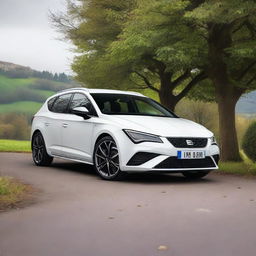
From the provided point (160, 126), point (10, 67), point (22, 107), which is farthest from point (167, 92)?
point (10, 67)

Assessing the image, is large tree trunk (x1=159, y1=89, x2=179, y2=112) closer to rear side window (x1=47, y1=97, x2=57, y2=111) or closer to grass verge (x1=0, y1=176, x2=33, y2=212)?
rear side window (x1=47, y1=97, x2=57, y2=111)

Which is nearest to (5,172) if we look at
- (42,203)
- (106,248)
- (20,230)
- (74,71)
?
(42,203)

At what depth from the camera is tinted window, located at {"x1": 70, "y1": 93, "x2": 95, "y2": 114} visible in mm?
10825

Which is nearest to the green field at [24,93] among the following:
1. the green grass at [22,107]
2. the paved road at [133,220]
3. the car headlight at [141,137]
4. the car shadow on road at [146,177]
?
the green grass at [22,107]

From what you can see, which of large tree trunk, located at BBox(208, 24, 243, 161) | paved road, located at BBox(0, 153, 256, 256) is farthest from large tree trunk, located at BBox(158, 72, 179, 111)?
paved road, located at BBox(0, 153, 256, 256)

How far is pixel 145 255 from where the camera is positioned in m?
4.54

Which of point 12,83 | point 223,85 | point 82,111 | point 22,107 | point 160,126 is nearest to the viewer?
point 160,126

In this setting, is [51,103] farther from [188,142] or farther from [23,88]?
[23,88]

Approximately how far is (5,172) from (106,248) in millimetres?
7112

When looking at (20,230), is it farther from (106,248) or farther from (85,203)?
(85,203)

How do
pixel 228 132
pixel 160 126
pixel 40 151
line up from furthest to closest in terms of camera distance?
pixel 228 132 → pixel 40 151 → pixel 160 126

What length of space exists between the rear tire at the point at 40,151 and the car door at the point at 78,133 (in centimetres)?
111

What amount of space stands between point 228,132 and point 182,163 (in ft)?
32.6

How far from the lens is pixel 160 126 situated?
32.0 ft
